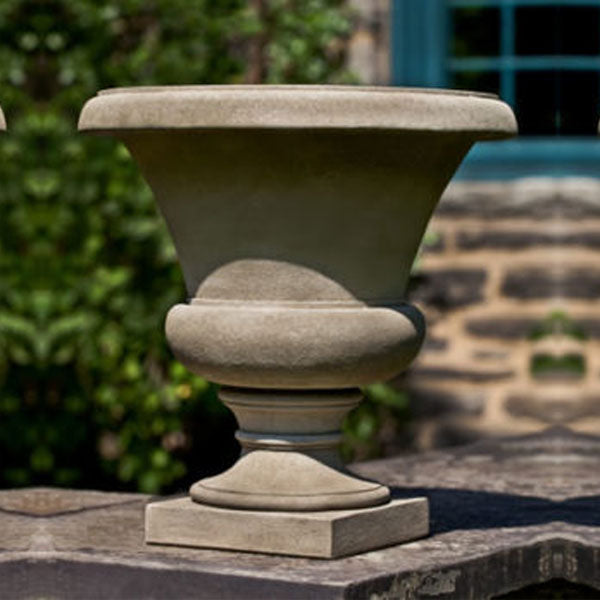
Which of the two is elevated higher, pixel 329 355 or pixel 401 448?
pixel 329 355

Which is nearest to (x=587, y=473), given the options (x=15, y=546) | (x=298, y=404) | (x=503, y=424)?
(x=503, y=424)

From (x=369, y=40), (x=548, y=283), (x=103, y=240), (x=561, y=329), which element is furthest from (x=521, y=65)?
(x=103, y=240)

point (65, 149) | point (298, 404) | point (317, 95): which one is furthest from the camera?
point (65, 149)

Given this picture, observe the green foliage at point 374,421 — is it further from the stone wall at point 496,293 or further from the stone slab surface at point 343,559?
the stone slab surface at point 343,559

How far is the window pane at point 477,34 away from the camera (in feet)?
21.4

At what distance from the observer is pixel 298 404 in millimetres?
3729

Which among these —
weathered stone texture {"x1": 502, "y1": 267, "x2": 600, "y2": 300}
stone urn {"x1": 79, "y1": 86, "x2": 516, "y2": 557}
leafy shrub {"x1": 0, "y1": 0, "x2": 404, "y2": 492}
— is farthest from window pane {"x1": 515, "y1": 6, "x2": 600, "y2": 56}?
stone urn {"x1": 79, "y1": 86, "x2": 516, "y2": 557}

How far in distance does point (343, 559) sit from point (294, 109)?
101 centimetres

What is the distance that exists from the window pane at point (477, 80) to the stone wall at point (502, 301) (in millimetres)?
462

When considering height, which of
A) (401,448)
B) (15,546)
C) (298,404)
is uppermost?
(298,404)

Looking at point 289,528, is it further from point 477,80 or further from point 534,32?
point 534,32

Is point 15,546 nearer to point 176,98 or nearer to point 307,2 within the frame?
point 176,98

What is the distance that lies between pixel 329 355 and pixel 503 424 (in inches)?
109

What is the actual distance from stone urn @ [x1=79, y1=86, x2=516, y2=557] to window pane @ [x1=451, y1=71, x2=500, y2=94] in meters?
2.80
